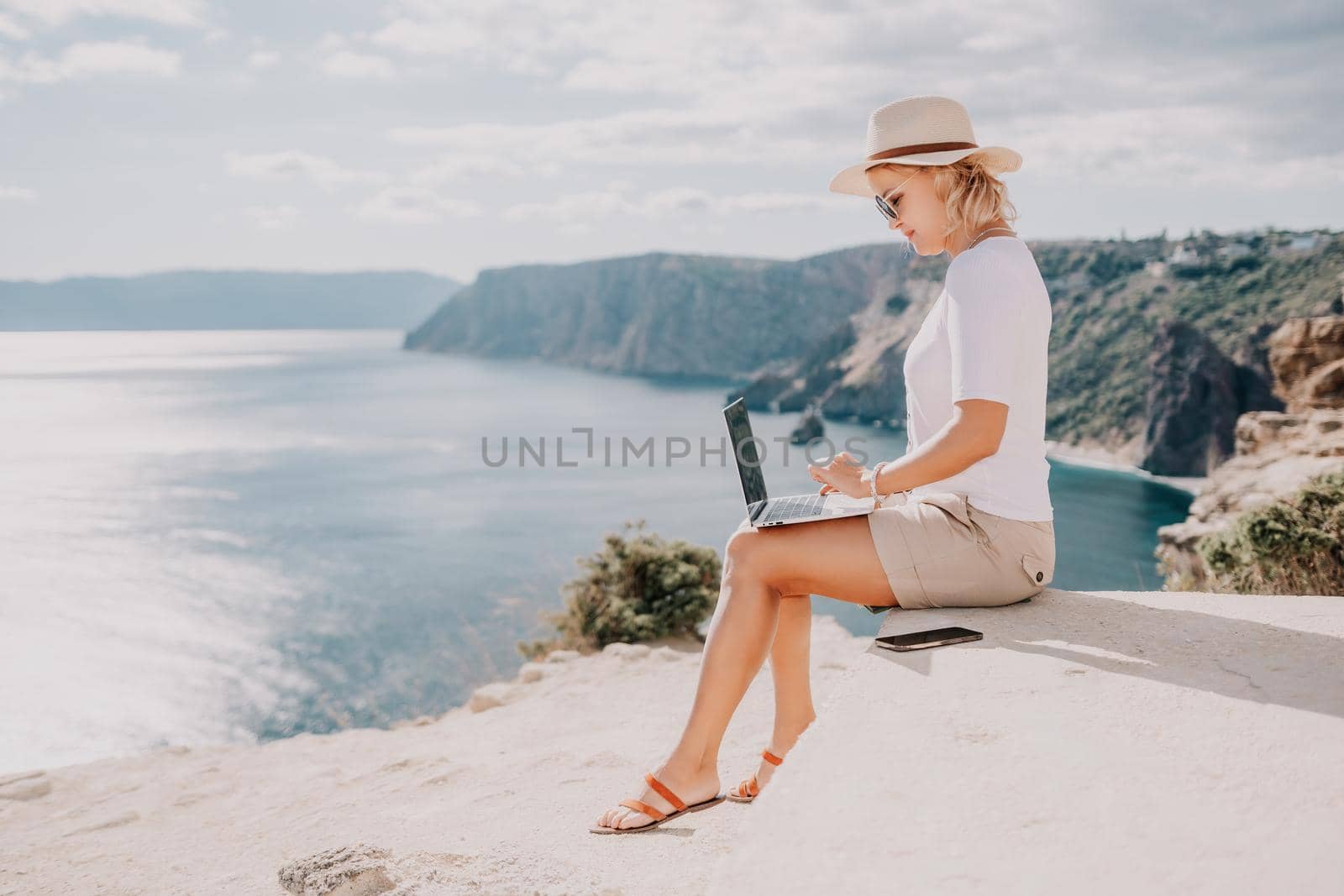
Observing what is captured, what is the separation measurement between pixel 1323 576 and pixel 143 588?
131 ft

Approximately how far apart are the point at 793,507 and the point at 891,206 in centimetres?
99

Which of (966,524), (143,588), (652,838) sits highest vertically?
(966,524)

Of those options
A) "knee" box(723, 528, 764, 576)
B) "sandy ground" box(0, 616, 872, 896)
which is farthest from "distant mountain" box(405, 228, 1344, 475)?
"knee" box(723, 528, 764, 576)

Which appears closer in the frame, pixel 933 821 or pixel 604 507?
pixel 933 821

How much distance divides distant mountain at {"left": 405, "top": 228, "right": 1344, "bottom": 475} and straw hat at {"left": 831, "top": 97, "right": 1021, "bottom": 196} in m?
42.4

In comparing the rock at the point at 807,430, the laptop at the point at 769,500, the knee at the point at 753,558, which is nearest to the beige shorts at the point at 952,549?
the laptop at the point at 769,500

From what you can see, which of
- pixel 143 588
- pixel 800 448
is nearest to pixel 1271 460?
pixel 143 588

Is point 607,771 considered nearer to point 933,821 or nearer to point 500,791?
point 500,791

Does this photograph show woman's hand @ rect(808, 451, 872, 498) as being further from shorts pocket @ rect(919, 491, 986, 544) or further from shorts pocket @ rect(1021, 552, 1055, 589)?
shorts pocket @ rect(1021, 552, 1055, 589)

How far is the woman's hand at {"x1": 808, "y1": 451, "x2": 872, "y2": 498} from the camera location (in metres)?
2.76

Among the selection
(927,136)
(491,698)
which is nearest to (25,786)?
(491,698)

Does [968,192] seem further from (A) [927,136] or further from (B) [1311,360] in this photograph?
(B) [1311,360]

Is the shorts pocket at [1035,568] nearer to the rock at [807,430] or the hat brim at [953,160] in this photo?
the hat brim at [953,160]

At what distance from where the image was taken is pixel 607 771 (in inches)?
161
